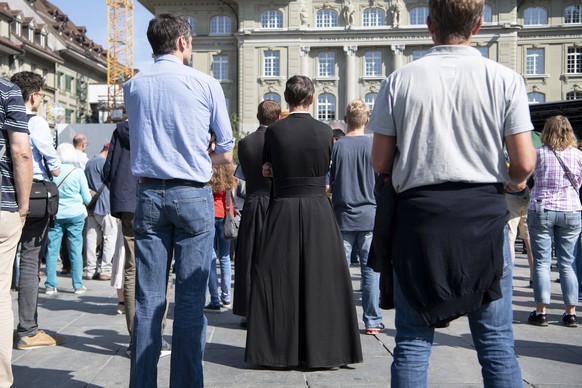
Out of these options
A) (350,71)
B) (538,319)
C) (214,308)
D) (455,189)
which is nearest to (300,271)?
(455,189)

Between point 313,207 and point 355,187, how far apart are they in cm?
152

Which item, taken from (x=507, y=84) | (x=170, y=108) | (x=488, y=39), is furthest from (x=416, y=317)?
(x=488, y=39)

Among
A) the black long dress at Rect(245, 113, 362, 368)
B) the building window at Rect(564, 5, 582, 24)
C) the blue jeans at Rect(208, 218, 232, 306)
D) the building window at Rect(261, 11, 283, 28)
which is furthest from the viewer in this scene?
the building window at Rect(261, 11, 283, 28)

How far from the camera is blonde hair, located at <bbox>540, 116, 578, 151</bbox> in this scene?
272 inches

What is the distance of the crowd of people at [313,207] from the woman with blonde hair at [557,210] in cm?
173

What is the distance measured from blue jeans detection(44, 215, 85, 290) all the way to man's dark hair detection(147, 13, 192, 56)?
568cm

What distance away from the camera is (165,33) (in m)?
4.09

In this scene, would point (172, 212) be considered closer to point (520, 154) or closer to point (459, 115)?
point (459, 115)

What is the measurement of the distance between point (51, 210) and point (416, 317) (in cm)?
368

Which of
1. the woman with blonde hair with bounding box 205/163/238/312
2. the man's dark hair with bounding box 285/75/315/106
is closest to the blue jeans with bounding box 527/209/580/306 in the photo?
the man's dark hair with bounding box 285/75/315/106

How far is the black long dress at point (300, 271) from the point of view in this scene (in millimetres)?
4996

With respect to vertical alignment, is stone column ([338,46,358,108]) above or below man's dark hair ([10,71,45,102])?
above

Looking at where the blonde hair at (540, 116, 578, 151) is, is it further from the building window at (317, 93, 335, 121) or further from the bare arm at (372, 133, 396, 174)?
the building window at (317, 93, 335, 121)

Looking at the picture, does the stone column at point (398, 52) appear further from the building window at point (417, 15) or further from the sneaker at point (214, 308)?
the sneaker at point (214, 308)
